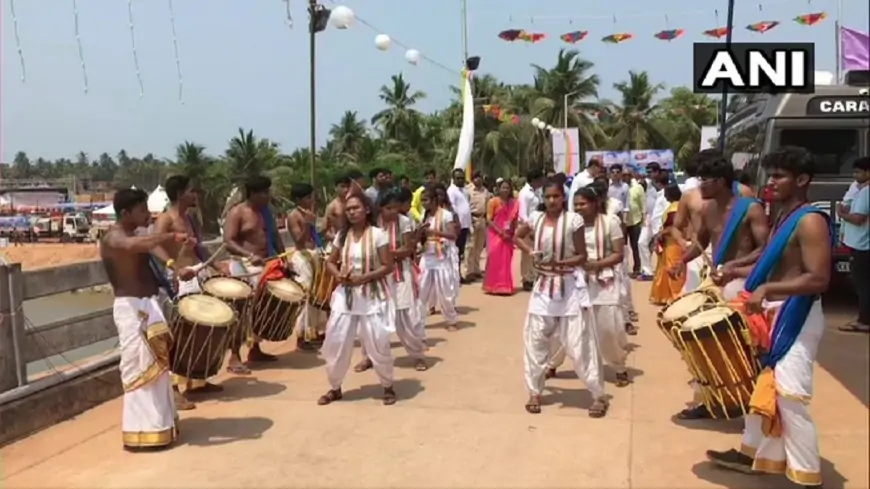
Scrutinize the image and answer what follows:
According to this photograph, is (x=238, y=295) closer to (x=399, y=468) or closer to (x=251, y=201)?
(x=251, y=201)

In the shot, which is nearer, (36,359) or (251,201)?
(36,359)

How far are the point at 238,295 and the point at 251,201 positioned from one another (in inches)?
46.1

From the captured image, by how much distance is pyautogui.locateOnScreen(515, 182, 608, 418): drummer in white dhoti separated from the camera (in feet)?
19.1

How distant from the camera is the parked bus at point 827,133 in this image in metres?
9.62

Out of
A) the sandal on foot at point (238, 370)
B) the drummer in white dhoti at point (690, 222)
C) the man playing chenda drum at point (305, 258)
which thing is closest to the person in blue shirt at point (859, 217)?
the drummer in white dhoti at point (690, 222)

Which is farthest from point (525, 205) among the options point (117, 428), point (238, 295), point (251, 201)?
point (117, 428)

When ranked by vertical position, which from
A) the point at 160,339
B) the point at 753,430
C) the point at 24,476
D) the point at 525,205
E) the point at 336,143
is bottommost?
the point at 24,476

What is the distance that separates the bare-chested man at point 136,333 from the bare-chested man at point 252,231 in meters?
2.05

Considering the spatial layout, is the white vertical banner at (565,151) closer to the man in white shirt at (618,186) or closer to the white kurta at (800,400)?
the man in white shirt at (618,186)

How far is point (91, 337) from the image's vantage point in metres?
6.72

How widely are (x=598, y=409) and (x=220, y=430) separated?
104 inches

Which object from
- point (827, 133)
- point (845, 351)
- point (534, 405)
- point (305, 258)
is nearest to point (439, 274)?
point (305, 258)

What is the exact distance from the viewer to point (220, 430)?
5742 millimetres

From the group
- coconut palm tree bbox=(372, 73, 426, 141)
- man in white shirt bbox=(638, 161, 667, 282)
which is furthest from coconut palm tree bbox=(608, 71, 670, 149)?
man in white shirt bbox=(638, 161, 667, 282)
